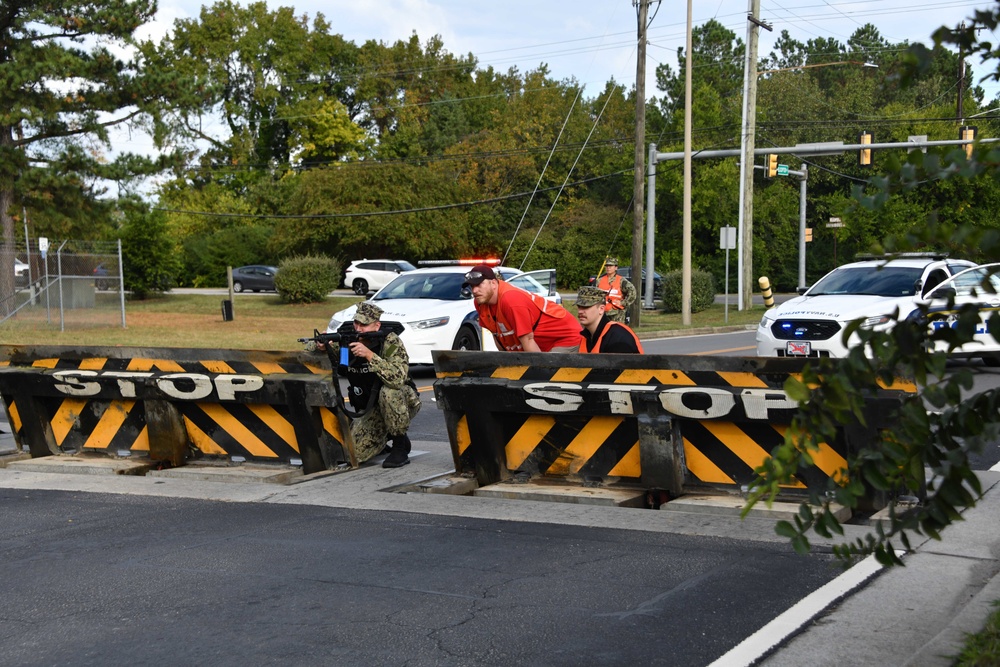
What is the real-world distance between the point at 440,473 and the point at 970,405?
6429 mm

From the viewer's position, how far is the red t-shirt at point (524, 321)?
9000mm

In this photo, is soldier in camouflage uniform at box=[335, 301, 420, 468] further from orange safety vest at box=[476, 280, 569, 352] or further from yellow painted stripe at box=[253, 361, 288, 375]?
orange safety vest at box=[476, 280, 569, 352]

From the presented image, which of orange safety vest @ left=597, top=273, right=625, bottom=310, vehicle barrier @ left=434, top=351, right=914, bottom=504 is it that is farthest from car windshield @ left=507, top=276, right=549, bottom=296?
vehicle barrier @ left=434, top=351, right=914, bottom=504

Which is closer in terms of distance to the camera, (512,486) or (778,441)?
(778,441)

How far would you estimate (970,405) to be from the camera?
3049 mm

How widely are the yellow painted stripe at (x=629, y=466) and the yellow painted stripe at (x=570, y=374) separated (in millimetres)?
631

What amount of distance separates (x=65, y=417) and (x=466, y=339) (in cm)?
735

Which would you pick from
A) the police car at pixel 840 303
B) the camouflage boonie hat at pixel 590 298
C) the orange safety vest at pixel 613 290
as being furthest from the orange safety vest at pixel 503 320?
the orange safety vest at pixel 613 290

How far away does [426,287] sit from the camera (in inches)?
687

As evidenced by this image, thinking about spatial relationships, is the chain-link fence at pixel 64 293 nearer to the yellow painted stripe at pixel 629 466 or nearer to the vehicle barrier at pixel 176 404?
the vehicle barrier at pixel 176 404

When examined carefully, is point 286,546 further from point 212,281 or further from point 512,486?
point 212,281

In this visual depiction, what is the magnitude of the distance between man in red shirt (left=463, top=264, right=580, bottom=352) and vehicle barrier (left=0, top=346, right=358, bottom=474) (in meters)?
1.36

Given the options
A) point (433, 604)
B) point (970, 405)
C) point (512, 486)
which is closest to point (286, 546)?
point (433, 604)

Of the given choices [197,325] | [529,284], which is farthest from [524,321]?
[197,325]
